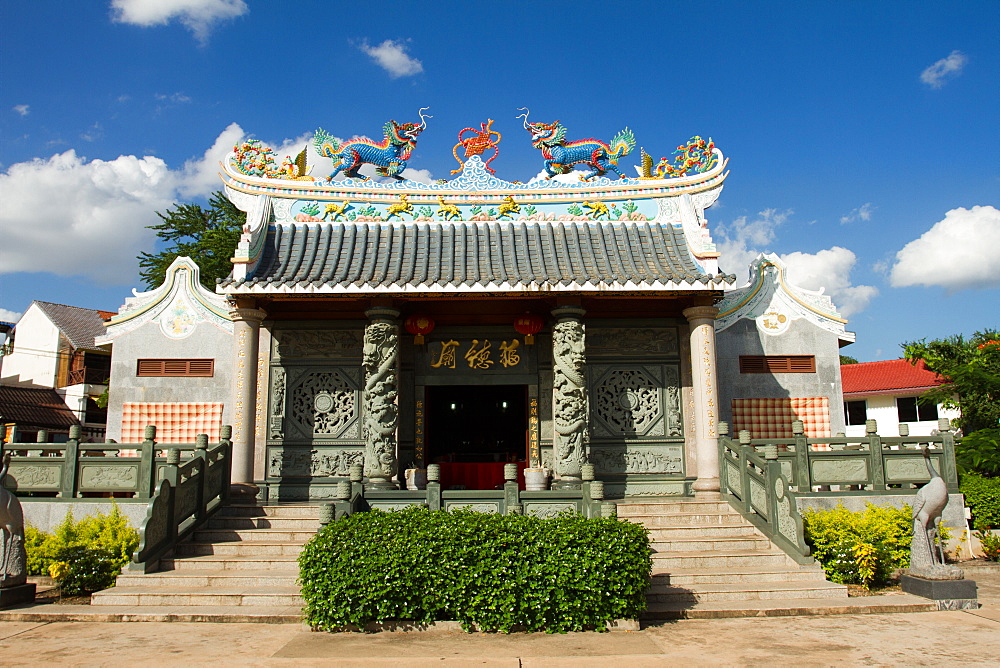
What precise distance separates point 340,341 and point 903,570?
7981mm

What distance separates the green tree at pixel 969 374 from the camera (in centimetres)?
1098

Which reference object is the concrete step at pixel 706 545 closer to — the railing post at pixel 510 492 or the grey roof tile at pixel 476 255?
the railing post at pixel 510 492

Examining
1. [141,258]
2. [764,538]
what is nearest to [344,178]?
[764,538]

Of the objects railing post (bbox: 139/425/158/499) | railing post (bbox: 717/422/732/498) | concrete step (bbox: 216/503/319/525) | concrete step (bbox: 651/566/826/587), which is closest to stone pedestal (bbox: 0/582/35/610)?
railing post (bbox: 139/425/158/499)

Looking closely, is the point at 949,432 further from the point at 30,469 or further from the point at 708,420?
the point at 30,469

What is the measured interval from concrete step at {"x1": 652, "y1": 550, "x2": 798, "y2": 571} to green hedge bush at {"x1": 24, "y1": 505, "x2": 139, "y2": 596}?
5913 millimetres

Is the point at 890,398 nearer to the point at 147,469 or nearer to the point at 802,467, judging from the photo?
the point at 802,467

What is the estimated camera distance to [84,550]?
764 cm

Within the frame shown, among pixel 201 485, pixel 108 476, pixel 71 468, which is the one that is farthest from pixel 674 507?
pixel 71 468

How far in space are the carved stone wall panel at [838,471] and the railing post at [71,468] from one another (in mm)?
9232

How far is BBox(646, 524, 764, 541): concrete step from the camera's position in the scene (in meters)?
8.32

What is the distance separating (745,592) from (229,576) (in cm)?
529

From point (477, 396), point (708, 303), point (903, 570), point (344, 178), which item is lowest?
point (903, 570)

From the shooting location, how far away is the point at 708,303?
10180 millimetres
